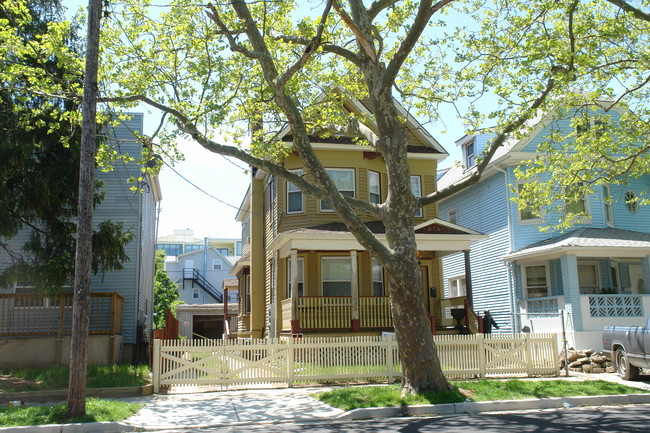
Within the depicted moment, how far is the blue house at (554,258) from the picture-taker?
20.5 meters

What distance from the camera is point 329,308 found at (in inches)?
763

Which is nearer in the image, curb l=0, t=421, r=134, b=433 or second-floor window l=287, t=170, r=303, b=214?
curb l=0, t=421, r=134, b=433

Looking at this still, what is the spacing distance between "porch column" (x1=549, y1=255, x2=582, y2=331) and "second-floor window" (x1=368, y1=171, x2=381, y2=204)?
22.7ft

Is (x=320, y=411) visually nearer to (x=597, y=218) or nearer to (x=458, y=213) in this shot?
(x=597, y=218)

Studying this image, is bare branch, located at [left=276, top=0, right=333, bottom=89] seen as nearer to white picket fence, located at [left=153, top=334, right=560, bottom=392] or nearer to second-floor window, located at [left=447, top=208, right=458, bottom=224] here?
white picket fence, located at [left=153, top=334, right=560, bottom=392]

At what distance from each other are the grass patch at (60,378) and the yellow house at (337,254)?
5367mm

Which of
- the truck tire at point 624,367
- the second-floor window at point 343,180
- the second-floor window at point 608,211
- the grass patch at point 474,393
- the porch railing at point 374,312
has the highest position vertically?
the second-floor window at point 343,180

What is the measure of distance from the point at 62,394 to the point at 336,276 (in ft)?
35.5

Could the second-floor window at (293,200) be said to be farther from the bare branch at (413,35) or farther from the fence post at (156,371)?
the bare branch at (413,35)

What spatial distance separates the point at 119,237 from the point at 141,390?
13.7ft

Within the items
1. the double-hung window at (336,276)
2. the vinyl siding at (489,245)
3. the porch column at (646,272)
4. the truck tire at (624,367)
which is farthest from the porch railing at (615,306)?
the double-hung window at (336,276)

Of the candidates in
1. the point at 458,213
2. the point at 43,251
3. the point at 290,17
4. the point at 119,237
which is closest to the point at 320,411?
the point at 119,237

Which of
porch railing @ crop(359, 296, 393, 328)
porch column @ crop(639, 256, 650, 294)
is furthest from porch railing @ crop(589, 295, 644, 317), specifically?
porch railing @ crop(359, 296, 393, 328)

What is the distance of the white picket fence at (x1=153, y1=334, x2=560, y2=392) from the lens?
533 inches
